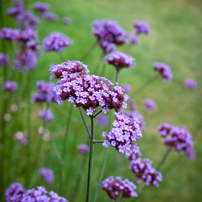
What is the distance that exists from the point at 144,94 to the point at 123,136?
420 cm

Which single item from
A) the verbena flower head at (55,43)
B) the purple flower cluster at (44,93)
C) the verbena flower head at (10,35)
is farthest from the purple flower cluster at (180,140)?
the verbena flower head at (10,35)

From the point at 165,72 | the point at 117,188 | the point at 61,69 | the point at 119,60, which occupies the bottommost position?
the point at 117,188

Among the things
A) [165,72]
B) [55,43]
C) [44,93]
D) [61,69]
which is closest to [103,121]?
[165,72]

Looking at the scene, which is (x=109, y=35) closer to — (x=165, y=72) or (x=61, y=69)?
(x=165, y=72)

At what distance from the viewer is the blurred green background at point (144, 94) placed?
2.76 metres

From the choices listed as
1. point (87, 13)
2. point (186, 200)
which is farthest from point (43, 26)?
point (186, 200)

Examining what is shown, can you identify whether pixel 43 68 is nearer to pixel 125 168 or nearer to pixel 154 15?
pixel 125 168

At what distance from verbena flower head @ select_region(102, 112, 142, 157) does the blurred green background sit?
91 centimetres

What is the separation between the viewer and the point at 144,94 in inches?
193

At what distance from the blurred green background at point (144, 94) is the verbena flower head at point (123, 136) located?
91cm

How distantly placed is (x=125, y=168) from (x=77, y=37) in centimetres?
424

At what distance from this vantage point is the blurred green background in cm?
276

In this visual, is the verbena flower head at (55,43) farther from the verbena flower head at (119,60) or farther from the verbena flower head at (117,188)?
the verbena flower head at (117,188)

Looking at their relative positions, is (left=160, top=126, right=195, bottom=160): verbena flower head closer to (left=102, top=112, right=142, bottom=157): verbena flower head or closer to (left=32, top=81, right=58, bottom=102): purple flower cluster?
(left=102, top=112, right=142, bottom=157): verbena flower head
